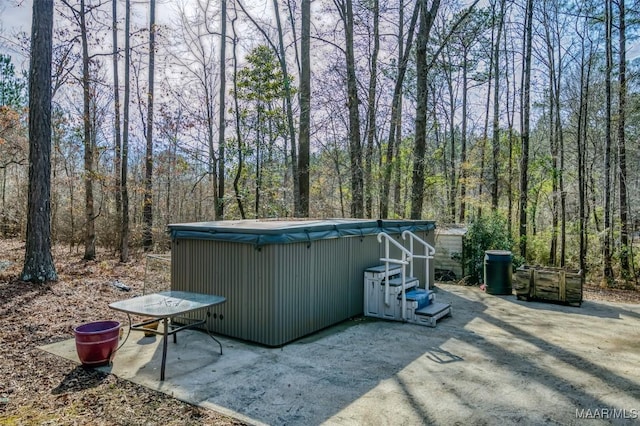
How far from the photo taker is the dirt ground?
118 inches

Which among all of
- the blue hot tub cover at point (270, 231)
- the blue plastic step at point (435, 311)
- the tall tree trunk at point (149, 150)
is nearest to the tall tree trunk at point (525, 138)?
the blue plastic step at point (435, 311)

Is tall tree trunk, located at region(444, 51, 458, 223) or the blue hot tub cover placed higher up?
tall tree trunk, located at region(444, 51, 458, 223)

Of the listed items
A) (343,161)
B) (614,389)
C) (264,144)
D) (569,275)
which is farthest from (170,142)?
(614,389)

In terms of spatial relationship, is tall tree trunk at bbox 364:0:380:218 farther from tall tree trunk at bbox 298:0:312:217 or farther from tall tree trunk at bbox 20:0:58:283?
tall tree trunk at bbox 20:0:58:283

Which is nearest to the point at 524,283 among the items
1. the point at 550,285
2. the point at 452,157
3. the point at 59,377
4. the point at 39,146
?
the point at 550,285

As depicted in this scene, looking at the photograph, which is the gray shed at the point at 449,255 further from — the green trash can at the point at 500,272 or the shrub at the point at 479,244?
the green trash can at the point at 500,272

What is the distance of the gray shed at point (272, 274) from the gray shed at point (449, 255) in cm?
458

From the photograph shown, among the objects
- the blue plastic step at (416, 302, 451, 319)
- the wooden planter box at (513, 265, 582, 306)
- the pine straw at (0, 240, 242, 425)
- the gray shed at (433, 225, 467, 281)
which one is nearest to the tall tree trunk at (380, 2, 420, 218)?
the gray shed at (433, 225, 467, 281)

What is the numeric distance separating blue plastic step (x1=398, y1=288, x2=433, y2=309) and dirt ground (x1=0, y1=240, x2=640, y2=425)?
3519 millimetres

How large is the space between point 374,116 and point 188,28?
25.9 ft

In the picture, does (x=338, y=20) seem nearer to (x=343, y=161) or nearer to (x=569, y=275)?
(x=343, y=161)

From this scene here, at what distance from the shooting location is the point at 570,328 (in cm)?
555

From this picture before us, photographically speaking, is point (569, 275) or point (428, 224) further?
point (428, 224)

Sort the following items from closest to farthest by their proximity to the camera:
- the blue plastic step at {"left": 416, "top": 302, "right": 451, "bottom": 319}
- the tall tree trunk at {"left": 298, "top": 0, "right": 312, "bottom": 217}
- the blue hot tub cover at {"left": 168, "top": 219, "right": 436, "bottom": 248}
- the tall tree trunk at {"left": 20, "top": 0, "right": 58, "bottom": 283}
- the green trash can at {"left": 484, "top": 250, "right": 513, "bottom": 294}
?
the blue hot tub cover at {"left": 168, "top": 219, "right": 436, "bottom": 248}, the blue plastic step at {"left": 416, "top": 302, "right": 451, "bottom": 319}, the tall tree trunk at {"left": 20, "top": 0, "right": 58, "bottom": 283}, the green trash can at {"left": 484, "top": 250, "right": 513, "bottom": 294}, the tall tree trunk at {"left": 298, "top": 0, "right": 312, "bottom": 217}
